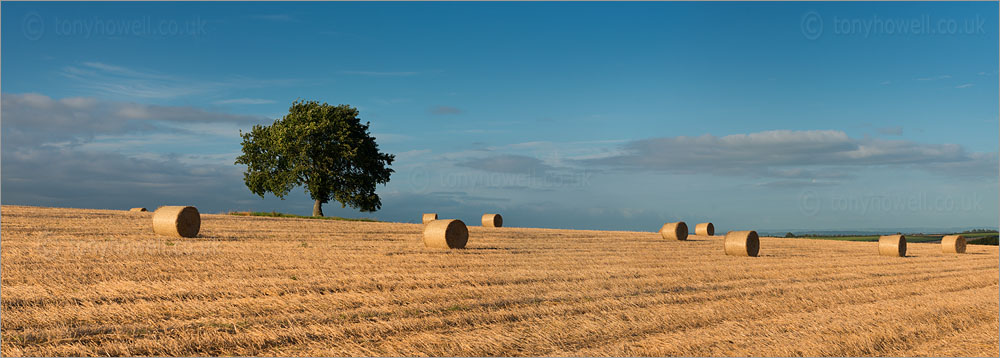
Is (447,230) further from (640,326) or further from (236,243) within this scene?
(640,326)

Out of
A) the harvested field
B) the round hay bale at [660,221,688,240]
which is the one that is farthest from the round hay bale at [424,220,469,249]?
the round hay bale at [660,221,688,240]

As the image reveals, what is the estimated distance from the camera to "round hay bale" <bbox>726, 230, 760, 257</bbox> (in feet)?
73.3

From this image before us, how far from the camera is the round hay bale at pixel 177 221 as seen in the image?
19562mm

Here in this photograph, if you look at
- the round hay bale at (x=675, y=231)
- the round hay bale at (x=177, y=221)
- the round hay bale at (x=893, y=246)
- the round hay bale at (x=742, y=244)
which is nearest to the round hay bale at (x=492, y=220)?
the round hay bale at (x=675, y=231)

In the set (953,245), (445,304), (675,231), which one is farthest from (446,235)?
(953,245)

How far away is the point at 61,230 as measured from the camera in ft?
61.6

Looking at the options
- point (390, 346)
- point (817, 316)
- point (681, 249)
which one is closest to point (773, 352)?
point (817, 316)

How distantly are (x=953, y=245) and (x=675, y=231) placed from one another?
1119 cm

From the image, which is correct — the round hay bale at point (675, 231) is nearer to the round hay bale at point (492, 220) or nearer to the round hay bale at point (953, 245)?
the round hay bale at point (492, 220)

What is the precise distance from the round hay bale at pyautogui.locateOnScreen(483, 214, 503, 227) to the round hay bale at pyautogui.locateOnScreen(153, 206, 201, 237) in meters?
18.4

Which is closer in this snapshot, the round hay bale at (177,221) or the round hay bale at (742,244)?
the round hay bale at (177,221)

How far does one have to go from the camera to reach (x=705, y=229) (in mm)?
35344

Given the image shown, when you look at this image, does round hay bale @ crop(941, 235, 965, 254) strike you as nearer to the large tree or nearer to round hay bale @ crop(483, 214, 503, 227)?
round hay bale @ crop(483, 214, 503, 227)

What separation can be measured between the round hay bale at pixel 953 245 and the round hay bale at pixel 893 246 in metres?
4.62
